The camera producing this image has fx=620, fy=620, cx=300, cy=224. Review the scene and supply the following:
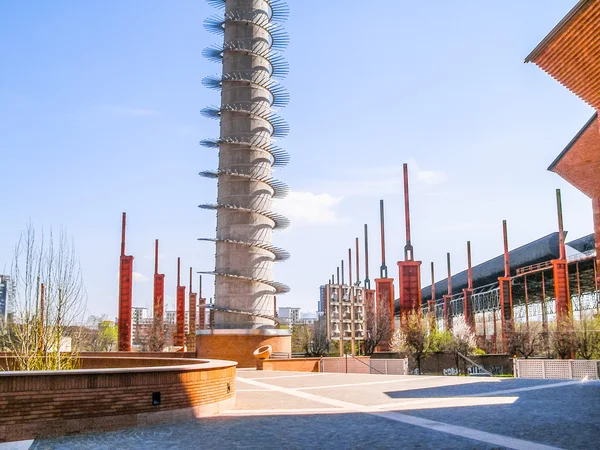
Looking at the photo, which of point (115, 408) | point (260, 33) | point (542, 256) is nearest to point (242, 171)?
point (260, 33)

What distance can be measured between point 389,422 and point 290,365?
18.7 metres

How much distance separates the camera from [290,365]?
3030 centimetres

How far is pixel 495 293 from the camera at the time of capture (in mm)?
68812

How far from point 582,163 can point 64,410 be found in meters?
21.8

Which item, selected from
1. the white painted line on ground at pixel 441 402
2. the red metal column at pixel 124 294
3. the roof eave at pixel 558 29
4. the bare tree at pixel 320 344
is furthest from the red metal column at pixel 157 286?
the roof eave at pixel 558 29

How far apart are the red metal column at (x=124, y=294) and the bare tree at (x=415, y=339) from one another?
1859 cm

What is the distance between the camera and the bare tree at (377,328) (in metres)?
46.3

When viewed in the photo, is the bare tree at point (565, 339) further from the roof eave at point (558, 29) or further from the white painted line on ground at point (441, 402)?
the roof eave at point (558, 29)

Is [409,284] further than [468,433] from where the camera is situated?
Yes

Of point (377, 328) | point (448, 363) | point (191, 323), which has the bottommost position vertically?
point (448, 363)

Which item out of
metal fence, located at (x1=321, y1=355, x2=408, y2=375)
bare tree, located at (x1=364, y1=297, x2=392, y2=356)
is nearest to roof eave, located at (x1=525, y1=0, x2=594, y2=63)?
metal fence, located at (x1=321, y1=355, x2=408, y2=375)

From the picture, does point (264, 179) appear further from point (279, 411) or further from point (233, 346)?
point (279, 411)

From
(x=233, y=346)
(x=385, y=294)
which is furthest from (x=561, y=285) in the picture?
(x=233, y=346)

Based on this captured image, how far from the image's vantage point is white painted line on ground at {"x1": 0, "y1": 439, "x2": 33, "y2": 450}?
32.2 ft
